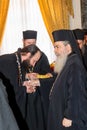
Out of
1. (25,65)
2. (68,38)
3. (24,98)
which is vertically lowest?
(24,98)

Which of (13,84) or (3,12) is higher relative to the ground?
(3,12)

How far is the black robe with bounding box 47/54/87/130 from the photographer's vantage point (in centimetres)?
345

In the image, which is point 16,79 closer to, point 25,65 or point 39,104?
point 25,65

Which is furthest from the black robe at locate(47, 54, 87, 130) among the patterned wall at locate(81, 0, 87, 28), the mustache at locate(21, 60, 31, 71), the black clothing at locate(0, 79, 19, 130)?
the patterned wall at locate(81, 0, 87, 28)

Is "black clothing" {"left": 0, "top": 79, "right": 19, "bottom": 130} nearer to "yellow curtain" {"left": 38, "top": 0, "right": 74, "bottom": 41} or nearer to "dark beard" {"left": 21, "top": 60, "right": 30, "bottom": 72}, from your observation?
"dark beard" {"left": 21, "top": 60, "right": 30, "bottom": 72}

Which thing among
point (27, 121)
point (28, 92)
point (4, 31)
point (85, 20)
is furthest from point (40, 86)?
point (85, 20)

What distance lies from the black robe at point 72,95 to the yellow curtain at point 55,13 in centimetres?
404

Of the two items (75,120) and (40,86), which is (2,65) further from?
(75,120)

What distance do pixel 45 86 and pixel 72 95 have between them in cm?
151

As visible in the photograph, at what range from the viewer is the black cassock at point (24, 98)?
15.3 feet

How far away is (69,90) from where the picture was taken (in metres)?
3.52

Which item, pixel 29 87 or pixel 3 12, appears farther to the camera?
pixel 3 12

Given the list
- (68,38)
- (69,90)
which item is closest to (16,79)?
(68,38)

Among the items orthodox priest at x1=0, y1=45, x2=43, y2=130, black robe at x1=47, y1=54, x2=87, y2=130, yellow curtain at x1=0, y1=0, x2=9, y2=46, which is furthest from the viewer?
yellow curtain at x1=0, y1=0, x2=9, y2=46
